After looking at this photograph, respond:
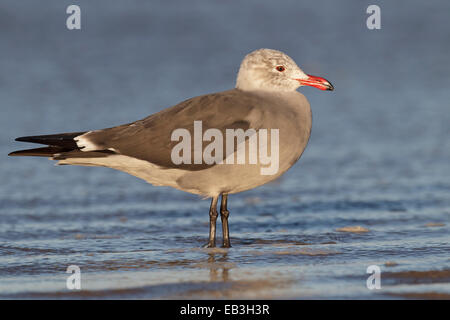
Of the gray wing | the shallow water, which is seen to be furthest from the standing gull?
the shallow water

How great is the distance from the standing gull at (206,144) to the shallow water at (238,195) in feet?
1.96

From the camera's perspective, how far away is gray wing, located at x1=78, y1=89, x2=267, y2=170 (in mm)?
5984

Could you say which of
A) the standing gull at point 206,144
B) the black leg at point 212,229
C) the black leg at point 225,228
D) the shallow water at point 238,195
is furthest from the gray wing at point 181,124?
the shallow water at point 238,195

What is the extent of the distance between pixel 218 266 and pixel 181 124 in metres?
1.14

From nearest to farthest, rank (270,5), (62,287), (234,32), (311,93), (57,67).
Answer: (62,287), (311,93), (57,67), (234,32), (270,5)

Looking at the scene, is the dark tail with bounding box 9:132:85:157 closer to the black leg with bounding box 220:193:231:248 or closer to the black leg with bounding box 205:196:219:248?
the black leg with bounding box 205:196:219:248

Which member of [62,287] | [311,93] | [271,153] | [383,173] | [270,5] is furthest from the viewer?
[270,5]

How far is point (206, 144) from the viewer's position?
19.5 ft

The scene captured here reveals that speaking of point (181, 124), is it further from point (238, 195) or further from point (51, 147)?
point (238, 195)

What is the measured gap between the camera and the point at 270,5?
1678 centimetres

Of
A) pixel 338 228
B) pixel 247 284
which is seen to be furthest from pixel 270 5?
pixel 247 284

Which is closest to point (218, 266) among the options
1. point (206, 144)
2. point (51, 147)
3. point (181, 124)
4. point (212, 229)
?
point (212, 229)

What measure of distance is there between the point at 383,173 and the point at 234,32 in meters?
6.90
